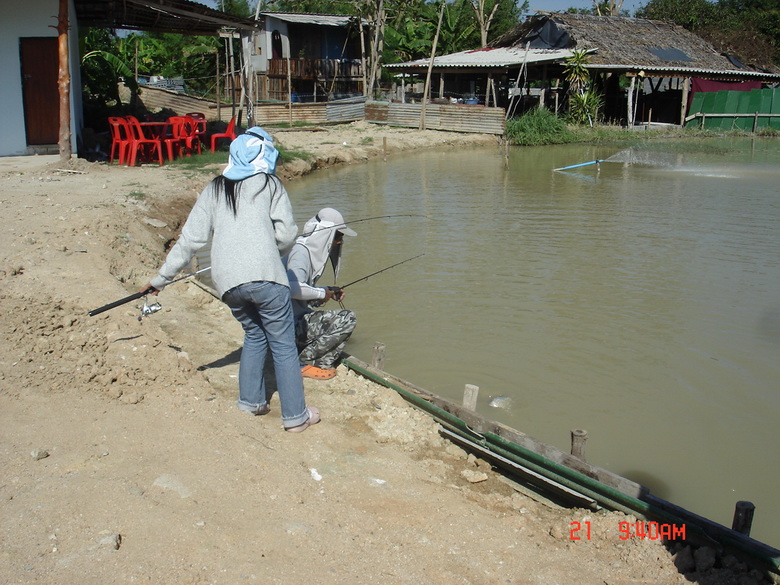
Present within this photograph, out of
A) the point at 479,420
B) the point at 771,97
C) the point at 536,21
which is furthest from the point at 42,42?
the point at 771,97

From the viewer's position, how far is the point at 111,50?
23.5 metres

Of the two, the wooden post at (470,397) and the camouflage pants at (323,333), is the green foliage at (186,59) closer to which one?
the camouflage pants at (323,333)

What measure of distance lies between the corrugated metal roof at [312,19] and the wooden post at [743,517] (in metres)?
33.2

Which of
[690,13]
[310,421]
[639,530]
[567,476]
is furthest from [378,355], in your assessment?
Answer: [690,13]

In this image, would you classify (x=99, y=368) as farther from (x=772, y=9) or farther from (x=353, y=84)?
(x=772, y=9)

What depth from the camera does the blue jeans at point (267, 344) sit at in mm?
4223

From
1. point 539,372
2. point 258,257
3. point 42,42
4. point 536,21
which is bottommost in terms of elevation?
point 539,372

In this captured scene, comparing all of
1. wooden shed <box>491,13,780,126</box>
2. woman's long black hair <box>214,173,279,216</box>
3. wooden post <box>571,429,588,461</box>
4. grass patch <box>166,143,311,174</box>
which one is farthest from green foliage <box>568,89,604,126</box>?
woman's long black hair <box>214,173,279,216</box>

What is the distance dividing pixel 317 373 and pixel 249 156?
199cm

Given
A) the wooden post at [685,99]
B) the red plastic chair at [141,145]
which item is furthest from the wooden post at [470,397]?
the wooden post at [685,99]

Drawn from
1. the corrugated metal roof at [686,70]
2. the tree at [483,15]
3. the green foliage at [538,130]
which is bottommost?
the green foliage at [538,130]

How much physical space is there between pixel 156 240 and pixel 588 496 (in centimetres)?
747

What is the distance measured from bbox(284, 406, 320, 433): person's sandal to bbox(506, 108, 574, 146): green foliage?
2263cm

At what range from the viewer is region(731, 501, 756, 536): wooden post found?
140 inches
